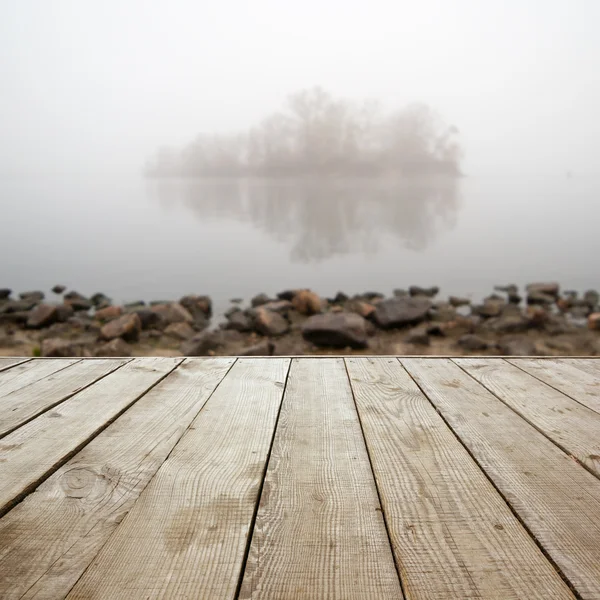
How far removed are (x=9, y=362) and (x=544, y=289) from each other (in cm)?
1182

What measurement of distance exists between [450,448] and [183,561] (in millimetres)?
858

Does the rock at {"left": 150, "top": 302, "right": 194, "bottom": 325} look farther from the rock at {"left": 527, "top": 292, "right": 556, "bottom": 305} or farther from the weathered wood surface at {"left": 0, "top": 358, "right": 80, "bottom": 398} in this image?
the rock at {"left": 527, "top": 292, "right": 556, "bottom": 305}

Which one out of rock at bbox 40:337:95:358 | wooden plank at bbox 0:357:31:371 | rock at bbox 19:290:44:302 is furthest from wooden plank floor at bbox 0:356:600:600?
rock at bbox 19:290:44:302

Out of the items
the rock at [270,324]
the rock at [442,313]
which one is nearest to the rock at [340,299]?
the rock at [442,313]

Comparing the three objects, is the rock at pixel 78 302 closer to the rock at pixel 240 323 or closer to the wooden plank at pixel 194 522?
the rock at pixel 240 323

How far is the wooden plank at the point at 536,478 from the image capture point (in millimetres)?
A: 1038

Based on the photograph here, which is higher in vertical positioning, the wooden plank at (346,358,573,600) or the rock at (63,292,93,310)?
the wooden plank at (346,358,573,600)

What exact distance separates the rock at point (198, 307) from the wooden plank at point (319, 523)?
25.2 ft

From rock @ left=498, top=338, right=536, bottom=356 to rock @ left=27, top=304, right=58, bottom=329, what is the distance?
7100mm

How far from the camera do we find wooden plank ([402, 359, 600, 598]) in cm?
104

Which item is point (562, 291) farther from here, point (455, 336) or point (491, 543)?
point (491, 543)

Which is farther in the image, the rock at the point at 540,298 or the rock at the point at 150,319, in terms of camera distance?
the rock at the point at 540,298

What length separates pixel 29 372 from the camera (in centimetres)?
236

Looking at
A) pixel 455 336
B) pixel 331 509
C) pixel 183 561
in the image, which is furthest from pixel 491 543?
pixel 455 336
